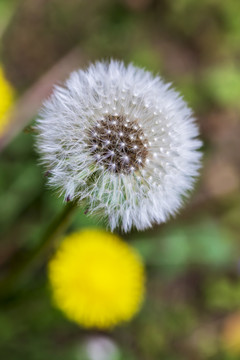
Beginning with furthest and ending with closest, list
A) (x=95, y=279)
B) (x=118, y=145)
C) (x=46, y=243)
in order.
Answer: (x=95, y=279) → (x=46, y=243) → (x=118, y=145)

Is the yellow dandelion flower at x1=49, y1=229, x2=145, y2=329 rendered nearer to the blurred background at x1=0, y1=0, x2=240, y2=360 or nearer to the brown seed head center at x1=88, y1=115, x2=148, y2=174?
the blurred background at x1=0, y1=0, x2=240, y2=360

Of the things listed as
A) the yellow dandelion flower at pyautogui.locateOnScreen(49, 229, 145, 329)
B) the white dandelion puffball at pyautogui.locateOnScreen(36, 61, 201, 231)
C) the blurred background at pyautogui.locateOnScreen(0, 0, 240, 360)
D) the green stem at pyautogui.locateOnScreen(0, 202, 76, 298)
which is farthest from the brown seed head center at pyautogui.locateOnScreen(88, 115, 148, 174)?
the blurred background at pyautogui.locateOnScreen(0, 0, 240, 360)

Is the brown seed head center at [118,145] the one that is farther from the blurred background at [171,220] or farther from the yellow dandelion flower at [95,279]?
the blurred background at [171,220]

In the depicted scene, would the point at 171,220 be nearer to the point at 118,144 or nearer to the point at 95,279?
the point at 95,279

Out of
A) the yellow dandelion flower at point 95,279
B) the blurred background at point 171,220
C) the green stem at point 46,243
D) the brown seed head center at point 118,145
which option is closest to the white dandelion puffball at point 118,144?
the brown seed head center at point 118,145

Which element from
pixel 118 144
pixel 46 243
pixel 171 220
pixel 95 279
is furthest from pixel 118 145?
pixel 171 220
